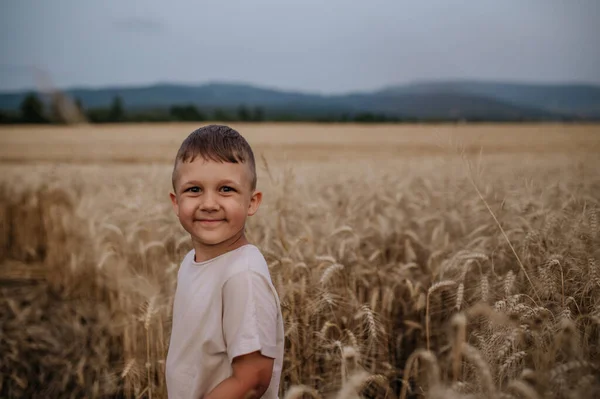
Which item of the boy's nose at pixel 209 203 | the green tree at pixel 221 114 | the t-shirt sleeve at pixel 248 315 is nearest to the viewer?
the t-shirt sleeve at pixel 248 315

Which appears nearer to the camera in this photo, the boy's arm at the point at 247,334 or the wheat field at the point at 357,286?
the boy's arm at the point at 247,334

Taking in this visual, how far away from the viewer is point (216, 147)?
154 centimetres

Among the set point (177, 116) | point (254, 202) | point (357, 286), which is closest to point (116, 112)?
point (177, 116)

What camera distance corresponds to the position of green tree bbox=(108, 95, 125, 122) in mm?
43375

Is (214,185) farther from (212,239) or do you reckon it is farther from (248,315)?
(248,315)

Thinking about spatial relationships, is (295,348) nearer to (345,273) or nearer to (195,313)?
(345,273)

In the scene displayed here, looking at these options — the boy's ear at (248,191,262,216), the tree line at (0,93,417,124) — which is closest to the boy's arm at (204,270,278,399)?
the boy's ear at (248,191,262,216)

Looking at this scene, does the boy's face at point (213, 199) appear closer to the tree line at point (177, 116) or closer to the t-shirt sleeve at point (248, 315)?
the t-shirt sleeve at point (248, 315)

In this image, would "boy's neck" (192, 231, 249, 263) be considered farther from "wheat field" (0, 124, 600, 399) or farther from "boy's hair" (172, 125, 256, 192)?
"wheat field" (0, 124, 600, 399)

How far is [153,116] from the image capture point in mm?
43812

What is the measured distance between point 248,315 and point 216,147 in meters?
0.53

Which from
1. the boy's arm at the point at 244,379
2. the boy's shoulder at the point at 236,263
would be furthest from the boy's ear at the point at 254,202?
the boy's arm at the point at 244,379

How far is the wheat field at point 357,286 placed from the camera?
176 centimetres

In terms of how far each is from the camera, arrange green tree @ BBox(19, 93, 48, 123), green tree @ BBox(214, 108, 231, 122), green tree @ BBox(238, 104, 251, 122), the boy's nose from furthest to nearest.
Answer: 1. green tree @ BBox(238, 104, 251, 122)
2. green tree @ BBox(214, 108, 231, 122)
3. green tree @ BBox(19, 93, 48, 123)
4. the boy's nose
